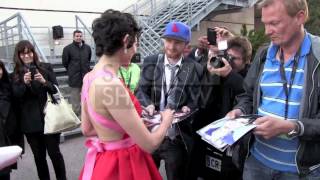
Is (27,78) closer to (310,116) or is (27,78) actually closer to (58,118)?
(58,118)

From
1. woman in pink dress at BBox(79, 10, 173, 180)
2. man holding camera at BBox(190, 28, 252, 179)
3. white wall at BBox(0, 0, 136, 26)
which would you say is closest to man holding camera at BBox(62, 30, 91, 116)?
white wall at BBox(0, 0, 136, 26)

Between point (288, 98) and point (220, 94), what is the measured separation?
1.29 m

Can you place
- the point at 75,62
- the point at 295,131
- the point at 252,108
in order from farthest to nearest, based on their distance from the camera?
the point at 75,62 → the point at 252,108 → the point at 295,131

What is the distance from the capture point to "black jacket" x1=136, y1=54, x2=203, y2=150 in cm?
344

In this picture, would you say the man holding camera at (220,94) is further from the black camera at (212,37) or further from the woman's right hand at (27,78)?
the woman's right hand at (27,78)

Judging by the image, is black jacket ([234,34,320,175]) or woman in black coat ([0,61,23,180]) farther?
woman in black coat ([0,61,23,180])

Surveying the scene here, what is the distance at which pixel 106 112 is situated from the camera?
219cm

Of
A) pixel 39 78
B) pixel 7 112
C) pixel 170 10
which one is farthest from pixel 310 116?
pixel 170 10

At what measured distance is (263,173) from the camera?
7.75 feet

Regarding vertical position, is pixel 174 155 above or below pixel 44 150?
above

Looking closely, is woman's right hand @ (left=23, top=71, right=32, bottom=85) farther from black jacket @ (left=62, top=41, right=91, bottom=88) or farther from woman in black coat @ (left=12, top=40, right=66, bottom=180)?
black jacket @ (left=62, top=41, right=91, bottom=88)

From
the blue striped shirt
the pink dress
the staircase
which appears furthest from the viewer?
the staircase

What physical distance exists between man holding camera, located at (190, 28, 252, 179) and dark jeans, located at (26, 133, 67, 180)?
181 cm

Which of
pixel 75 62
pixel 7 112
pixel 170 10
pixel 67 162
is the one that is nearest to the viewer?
pixel 7 112
